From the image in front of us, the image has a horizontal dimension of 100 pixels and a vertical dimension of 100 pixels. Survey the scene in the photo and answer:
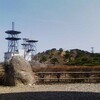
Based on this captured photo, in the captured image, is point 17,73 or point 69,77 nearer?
point 17,73

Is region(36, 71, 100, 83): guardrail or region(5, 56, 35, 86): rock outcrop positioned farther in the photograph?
region(36, 71, 100, 83): guardrail

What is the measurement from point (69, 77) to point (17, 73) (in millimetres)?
5398

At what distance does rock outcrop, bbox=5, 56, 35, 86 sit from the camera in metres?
22.7

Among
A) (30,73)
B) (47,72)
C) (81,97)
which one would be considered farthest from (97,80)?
(81,97)

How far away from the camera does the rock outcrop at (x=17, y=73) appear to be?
2267cm

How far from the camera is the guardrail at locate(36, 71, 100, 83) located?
25.4 meters

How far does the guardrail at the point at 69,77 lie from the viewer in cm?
2541

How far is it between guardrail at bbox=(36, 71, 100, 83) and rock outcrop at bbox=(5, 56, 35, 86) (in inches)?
70.3

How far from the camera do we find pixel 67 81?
2562cm

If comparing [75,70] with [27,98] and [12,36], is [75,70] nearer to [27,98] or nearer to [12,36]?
[27,98]

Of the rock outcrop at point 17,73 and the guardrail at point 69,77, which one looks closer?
the rock outcrop at point 17,73

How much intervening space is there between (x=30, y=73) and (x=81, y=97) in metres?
9.88

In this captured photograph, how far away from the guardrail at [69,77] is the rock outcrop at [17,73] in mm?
1785

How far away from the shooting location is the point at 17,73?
22.7 meters
